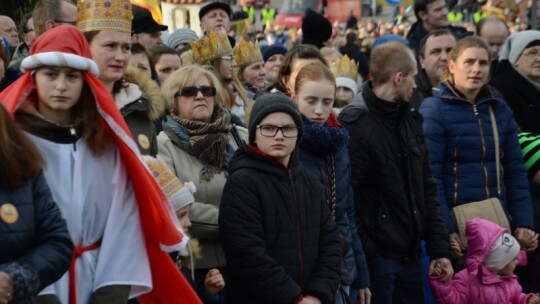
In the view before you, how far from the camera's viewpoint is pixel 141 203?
16.5 ft

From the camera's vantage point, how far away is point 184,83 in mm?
6348

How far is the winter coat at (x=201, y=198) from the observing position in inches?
237

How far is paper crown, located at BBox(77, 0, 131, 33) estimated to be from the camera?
5.61m

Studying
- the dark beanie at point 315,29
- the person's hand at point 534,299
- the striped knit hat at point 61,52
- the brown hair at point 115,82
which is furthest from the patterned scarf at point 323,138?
the dark beanie at point 315,29

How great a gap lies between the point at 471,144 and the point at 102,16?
10.3ft

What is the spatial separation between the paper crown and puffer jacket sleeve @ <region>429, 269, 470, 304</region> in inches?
114

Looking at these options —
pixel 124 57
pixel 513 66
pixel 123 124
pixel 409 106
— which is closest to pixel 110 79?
pixel 124 57

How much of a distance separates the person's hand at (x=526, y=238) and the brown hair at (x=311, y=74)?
7.23 ft

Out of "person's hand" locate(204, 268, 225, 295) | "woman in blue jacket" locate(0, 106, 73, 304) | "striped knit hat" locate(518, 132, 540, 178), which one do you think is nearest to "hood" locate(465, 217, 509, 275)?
"striped knit hat" locate(518, 132, 540, 178)

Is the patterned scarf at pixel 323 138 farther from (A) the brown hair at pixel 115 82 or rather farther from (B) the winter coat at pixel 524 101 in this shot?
(B) the winter coat at pixel 524 101

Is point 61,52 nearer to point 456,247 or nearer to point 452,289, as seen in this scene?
point 452,289

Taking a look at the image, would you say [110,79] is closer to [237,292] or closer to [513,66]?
[237,292]

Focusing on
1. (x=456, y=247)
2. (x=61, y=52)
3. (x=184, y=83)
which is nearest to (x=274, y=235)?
(x=184, y=83)

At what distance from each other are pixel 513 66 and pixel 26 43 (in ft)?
13.1
